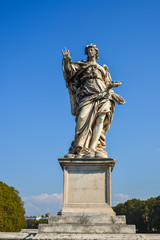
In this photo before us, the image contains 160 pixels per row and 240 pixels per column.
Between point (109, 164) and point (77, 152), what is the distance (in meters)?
1.10

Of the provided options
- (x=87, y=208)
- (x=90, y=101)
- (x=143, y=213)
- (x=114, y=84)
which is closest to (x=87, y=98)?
(x=90, y=101)

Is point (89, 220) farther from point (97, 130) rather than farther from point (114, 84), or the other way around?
point (114, 84)

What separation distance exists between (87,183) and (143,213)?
56.1 metres

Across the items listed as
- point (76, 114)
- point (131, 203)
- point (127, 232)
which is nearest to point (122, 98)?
point (76, 114)

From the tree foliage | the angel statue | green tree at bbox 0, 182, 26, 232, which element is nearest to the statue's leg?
the angel statue

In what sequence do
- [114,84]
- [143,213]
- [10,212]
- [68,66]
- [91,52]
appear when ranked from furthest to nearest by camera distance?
[143,213], [10,212], [91,52], [68,66], [114,84]

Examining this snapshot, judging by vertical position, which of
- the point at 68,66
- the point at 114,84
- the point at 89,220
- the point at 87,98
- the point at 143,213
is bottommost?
the point at 89,220

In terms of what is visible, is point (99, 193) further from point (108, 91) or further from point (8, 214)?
point (8, 214)

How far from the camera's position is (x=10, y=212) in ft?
134

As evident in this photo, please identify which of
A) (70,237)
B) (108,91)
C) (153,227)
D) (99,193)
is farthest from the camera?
(153,227)

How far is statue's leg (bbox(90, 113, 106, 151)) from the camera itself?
9.34 meters

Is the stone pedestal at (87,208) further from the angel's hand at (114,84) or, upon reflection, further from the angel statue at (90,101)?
the angel's hand at (114,84)

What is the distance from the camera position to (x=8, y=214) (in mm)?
40531

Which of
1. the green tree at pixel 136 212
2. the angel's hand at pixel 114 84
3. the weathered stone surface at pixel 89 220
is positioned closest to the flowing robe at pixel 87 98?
the angel's hand at pixel 114 84
